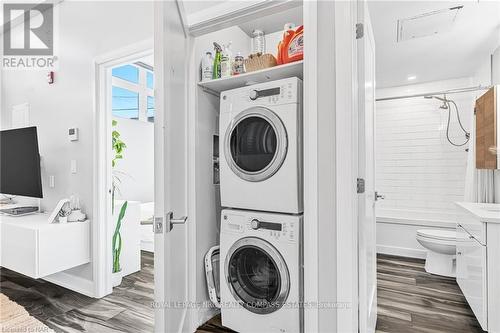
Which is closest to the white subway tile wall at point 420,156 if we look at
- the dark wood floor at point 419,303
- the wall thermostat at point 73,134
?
the dark wood floor at point 419,303

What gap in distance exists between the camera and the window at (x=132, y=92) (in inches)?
174

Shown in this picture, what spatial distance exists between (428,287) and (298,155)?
2.13 meters

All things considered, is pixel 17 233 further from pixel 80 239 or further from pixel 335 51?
pixel 335 51

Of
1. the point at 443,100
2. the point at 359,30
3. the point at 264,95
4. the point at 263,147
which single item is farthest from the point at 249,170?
the point at 443,100

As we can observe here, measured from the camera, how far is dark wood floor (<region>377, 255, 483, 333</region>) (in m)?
2.06

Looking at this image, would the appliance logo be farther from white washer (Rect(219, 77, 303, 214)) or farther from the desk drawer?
white washer (Rect(219, 77, 303, 214))

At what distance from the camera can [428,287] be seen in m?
2.74

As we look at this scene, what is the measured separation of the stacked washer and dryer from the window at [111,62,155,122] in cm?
313

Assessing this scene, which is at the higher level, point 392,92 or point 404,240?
point 392,92

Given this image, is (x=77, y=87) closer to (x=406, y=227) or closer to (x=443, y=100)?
(x=406, y=227)

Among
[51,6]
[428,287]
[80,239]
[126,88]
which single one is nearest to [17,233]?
[80,239]

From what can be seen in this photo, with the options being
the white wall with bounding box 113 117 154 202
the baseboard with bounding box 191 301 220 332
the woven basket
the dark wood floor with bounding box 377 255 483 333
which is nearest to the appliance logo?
the white wall with bounding box 113 117 154 202

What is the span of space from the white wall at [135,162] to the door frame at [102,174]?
1.99 meters

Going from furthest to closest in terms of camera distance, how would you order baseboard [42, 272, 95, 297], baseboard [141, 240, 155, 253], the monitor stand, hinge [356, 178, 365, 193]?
baseboard [141, 240, 155, 253] → the monitor stand → baseboard [42, 272, 95, 297] → hinge [356, 178, 365, 193]
